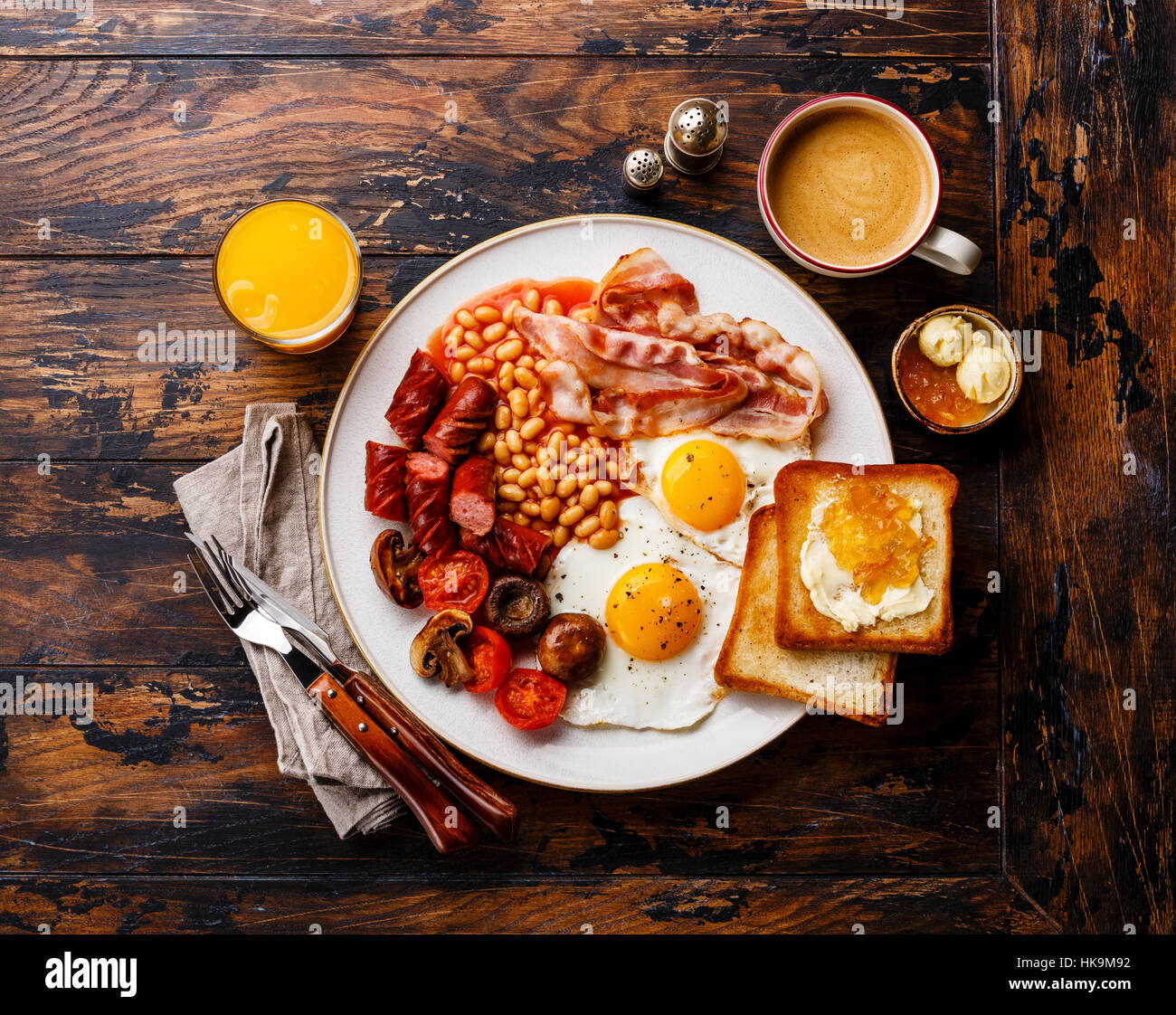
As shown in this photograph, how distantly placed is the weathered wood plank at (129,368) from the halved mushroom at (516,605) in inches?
37.1

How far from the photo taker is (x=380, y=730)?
2658 millimetres

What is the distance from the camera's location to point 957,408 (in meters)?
2.77

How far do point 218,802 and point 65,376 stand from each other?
166cm

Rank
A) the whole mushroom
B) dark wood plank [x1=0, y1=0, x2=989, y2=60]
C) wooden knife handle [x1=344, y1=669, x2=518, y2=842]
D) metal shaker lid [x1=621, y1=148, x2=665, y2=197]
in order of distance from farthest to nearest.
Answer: dark wood plank [x1=0, y1=0, x2=989, y2=60] → metal shaker lid [x1=621, y1=148, x2=665, y2=197] → wooden knife handle [x1=344, y1=669, x2=518, y2=842] → the whole mushroom

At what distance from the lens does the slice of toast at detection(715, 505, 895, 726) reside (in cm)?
270

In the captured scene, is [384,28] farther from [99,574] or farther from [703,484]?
[99,574]

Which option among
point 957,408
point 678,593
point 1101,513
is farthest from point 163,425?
point 1101,513

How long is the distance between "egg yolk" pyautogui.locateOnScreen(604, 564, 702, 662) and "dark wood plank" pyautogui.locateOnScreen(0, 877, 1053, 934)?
917mm

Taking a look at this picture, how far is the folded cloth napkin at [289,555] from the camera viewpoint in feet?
9.01

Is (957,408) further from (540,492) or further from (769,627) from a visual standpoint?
(540,492)

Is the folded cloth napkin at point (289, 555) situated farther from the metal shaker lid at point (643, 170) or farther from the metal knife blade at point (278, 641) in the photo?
the metal shaker lid at point (643, 170)

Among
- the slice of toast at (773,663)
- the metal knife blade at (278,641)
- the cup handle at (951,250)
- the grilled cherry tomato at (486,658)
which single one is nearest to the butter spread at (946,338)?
the cup handle at (951,250)

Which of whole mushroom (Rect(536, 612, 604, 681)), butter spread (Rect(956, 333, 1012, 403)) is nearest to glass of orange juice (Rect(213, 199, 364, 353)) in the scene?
whole mushroom (Rect(536, 612, 604, 681))

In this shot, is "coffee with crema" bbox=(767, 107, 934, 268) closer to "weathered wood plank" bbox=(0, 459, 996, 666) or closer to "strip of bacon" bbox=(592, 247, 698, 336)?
"strip of bacon" bbox=(592, 247, 698, 336)
